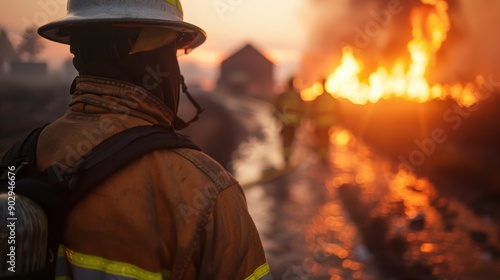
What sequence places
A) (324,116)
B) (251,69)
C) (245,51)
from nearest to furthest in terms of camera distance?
(324,116), (245,51), (251,69)

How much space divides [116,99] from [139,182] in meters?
0.32

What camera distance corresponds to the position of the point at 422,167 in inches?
355

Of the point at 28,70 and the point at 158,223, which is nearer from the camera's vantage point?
the point at 158,223

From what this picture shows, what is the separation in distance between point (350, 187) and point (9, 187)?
7.02 metres

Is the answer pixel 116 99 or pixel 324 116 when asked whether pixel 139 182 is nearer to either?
pixel 116 99

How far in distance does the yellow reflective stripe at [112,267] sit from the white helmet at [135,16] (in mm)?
697

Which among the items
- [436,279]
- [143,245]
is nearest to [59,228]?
[143,245]

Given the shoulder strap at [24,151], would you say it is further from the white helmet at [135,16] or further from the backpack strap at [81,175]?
the white helmet at [135,16]

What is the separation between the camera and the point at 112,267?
1242 millimetres

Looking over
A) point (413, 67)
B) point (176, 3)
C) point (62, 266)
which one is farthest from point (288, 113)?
point (413, 67)

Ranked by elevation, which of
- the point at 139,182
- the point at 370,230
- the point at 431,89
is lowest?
the point at 139,182

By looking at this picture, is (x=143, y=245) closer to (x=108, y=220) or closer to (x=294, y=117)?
(x=108, y=220)

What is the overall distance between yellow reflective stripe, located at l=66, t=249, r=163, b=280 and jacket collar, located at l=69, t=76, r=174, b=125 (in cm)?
47

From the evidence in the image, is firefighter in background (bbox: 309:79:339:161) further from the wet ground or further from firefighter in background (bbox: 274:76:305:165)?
the wet ground
